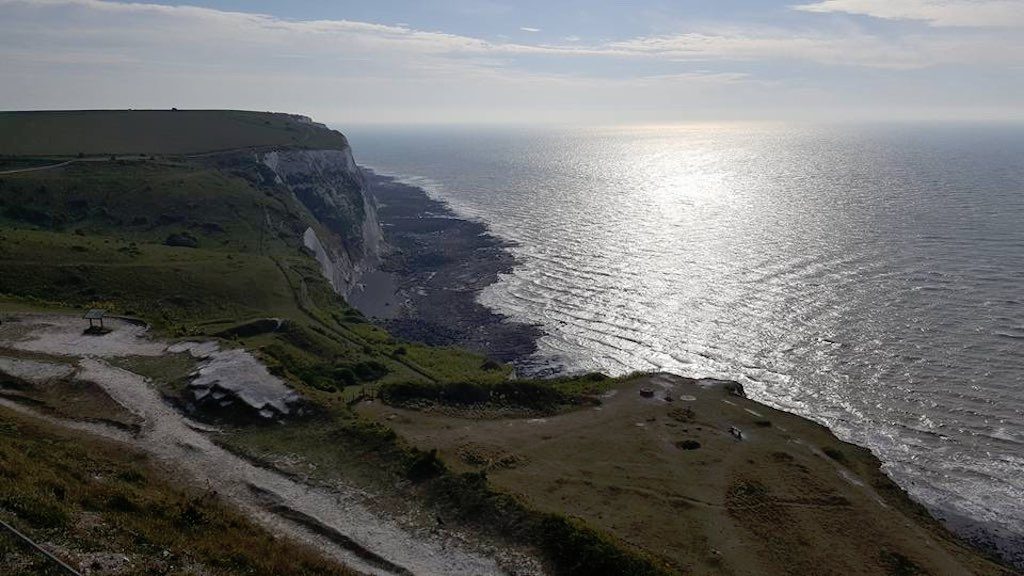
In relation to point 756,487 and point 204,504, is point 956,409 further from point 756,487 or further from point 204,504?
point 204,504

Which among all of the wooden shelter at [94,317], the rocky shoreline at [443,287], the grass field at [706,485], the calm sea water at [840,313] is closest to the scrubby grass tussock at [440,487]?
the grass field at [706,485]

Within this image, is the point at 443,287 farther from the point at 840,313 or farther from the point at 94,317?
the point at 94,317

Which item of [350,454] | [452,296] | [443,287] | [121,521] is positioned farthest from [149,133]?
[121,521]

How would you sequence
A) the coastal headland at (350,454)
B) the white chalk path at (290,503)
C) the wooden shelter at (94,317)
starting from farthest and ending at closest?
the wooden shelter at (94,317)
the white chalk path at (290,503)
the coastal headland at (350,454)

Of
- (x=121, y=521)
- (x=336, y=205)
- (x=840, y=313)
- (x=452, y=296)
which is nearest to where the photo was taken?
(x=121, y=521)

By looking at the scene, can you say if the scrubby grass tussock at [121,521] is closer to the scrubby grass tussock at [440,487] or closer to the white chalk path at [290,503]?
the white chalk path at [290,503]
